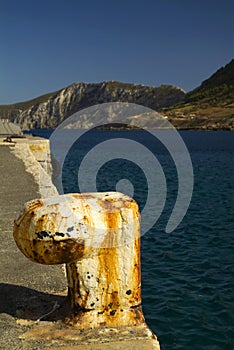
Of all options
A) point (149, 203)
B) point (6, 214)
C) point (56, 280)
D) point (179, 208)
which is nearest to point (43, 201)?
point (56, 280)

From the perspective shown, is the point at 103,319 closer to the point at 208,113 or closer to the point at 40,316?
the point at 40,316

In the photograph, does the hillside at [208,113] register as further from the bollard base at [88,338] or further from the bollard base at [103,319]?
the bollard base at [88,338]

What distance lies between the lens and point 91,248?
145 inches

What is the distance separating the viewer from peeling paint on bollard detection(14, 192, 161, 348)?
3.58 metres

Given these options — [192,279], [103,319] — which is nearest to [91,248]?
[103,319]

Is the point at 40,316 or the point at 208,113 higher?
the point at 208,113

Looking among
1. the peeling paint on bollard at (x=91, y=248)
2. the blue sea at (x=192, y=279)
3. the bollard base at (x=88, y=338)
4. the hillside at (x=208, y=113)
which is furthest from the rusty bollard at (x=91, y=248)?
the hillside at (x=208, y=113)

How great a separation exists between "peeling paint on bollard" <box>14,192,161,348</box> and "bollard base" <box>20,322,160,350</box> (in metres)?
0.11

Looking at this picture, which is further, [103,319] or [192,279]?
[192,279]

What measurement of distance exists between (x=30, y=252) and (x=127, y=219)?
0.97 meters

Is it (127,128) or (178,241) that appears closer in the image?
(178,241)

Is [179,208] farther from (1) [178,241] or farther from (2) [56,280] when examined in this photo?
(2) [56,280]

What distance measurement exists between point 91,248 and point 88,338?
2.71ft

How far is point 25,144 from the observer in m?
19.7
